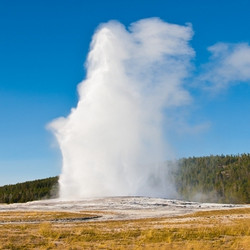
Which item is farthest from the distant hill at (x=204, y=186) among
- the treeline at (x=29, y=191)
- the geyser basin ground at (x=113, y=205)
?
the geyser basin ground at (x=113, y=205)

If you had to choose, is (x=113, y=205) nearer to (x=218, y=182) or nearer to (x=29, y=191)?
(x=29, y=191)

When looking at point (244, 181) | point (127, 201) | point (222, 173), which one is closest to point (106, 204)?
point (127, 201)

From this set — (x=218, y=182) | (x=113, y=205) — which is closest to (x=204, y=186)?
(x=218, y=182)

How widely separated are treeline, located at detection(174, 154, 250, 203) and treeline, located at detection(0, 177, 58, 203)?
5639 centimetres

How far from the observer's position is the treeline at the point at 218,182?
15012 cm

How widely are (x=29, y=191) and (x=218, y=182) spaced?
3266 inches

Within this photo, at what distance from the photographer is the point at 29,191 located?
157 metres

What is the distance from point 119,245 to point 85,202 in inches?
2207

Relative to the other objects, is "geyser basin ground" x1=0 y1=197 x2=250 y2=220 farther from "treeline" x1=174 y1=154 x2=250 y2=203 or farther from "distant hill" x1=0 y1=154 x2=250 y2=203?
"treeline" x1=174 y1=154 x2=250 y2=203

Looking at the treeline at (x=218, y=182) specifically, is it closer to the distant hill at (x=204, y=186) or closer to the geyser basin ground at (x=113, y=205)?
the distant hill at (x=204, y=186)

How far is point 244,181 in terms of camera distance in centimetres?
16188

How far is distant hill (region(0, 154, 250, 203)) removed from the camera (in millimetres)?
148875

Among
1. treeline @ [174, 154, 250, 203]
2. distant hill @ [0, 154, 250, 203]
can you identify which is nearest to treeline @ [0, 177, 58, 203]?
distant hill @ [0, 154, 250, 203]

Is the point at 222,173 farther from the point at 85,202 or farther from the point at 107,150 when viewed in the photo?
the point at 85,202
